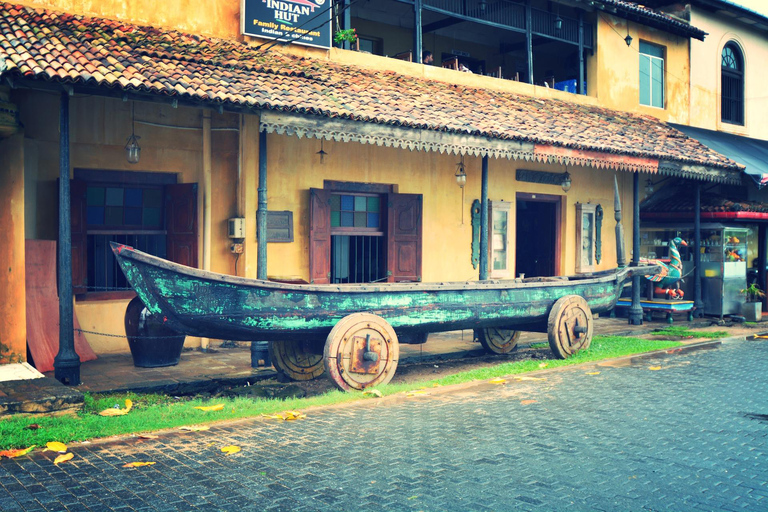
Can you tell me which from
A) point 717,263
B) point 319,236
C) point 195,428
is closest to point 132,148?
point 319,236

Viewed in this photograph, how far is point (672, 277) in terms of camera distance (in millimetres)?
14852

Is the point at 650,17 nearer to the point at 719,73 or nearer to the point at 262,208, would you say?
the point at 719,73

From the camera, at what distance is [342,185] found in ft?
38.8

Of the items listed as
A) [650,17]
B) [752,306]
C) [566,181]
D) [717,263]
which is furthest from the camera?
[650,17]

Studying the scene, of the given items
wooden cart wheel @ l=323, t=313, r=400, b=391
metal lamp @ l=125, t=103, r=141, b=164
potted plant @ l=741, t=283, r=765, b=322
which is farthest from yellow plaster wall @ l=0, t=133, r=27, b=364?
potted plant @ l=741, t=283, r=765, b=322

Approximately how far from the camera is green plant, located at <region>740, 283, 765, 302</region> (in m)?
15.4

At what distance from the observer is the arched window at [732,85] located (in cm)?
1922

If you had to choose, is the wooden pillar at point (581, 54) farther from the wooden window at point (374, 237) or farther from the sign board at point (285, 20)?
the sign board at point (285, 20)

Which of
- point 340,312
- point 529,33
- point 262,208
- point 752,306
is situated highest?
point 529,33

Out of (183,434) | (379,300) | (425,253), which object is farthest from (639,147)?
(183,434)

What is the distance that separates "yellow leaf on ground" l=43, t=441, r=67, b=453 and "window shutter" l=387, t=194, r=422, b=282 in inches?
292

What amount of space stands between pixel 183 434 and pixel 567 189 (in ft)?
36.9

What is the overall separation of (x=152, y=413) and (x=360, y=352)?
227 cm

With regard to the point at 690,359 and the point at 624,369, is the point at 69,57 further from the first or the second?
the point at 690,359
